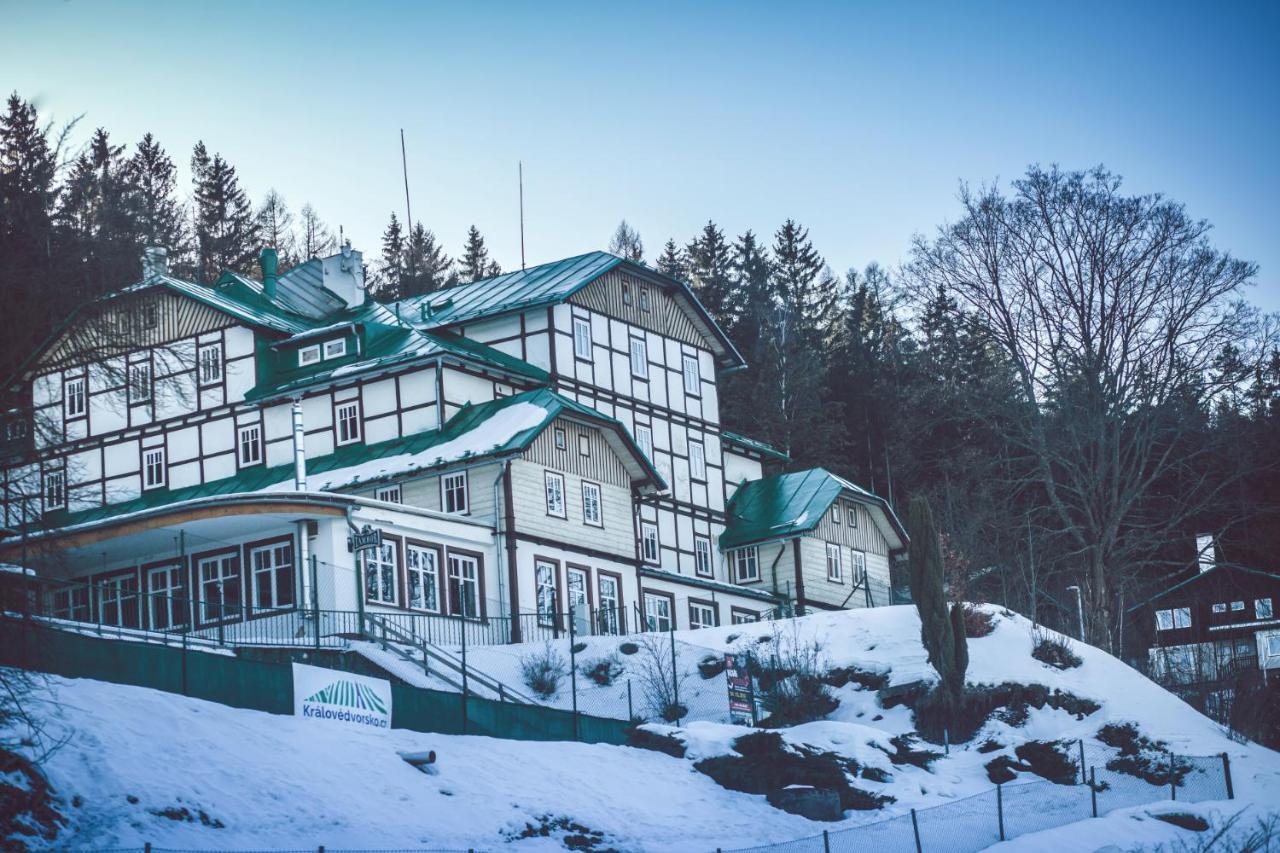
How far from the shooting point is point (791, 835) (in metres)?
27.6

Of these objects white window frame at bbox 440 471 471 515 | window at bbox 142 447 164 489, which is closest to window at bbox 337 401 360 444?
white window frame at bbox 440 471 471 515

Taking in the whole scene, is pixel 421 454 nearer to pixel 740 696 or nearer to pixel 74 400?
pixel 74 400

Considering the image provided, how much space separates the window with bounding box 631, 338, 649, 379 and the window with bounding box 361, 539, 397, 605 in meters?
16.6

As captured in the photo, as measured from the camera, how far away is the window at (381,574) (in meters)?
39.8

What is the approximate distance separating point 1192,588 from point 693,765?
39532 mm

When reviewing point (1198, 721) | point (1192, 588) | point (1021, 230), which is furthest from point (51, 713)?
point (1192, 588)

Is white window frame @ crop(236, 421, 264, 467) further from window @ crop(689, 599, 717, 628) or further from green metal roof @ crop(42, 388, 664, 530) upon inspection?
window @ crop(689, 599, 717, 628)

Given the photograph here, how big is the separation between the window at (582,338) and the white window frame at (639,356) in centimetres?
207

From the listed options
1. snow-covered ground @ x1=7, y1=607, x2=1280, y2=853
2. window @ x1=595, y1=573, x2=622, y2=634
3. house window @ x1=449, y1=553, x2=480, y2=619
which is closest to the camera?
snow-covered ground @ x1=7, y1=607, x2=1280, y2=853

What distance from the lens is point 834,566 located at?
57.3 m

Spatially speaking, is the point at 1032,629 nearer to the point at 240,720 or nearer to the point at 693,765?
the point at 693,765

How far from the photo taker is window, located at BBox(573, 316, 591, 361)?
53656 millimetres

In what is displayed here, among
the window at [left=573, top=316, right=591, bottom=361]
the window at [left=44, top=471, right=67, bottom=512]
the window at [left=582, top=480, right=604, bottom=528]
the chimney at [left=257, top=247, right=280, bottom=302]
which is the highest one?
the chimney at [left=257, top=247, right=280, bottom=302]

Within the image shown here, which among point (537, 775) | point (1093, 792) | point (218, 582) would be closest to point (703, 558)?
point (218, 582)
